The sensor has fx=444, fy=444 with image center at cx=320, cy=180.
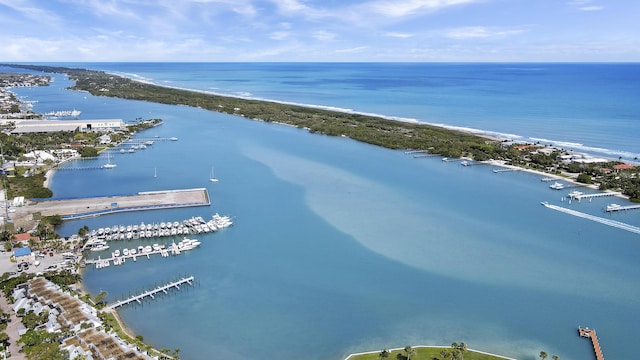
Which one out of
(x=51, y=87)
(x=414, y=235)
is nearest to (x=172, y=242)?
(x=414, y=235)

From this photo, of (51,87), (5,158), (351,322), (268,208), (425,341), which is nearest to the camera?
(425,341)

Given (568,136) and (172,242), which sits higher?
(568,136)

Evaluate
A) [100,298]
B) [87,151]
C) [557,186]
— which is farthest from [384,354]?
[87,151]

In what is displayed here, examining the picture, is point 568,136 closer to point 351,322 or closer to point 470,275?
point 470,275

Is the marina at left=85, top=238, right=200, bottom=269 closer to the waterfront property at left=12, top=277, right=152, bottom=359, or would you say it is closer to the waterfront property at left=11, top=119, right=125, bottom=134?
the waterfront property at left=12, top=277, right=152, bottom=359

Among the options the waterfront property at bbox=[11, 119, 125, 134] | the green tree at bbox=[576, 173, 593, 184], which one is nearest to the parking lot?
the waterfront property at bbox=[11, 119, 125, 134]

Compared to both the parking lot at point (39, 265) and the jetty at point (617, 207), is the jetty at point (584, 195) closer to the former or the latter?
the jetty at point (617, 207)
